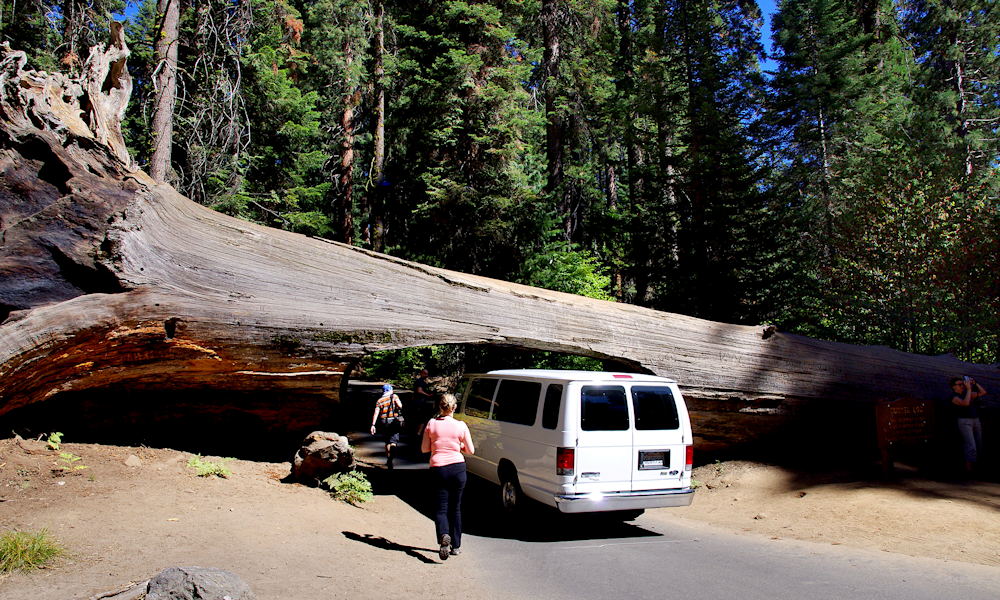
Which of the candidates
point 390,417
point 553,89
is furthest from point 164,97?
point 553,89

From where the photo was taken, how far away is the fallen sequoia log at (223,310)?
712cm

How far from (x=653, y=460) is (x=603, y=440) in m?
0.78

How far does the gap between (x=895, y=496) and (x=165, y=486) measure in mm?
9774

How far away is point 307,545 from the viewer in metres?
6.12

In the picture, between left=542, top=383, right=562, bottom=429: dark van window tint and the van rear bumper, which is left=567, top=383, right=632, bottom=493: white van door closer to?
the van rear bumper

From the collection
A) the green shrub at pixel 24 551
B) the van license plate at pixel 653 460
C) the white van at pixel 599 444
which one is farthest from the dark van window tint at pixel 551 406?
the green shrub at pixel 24 551

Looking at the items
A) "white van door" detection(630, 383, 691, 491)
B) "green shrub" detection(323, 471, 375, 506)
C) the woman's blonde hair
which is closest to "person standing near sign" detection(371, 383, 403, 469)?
"green shrub" detection(323, 471, 375, 506)

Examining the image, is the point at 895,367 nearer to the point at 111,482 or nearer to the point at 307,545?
the point at 307,545

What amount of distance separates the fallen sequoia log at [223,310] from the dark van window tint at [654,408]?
2.29 metres

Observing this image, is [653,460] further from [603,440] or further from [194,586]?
[194,586]

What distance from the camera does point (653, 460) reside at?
7.41 metres

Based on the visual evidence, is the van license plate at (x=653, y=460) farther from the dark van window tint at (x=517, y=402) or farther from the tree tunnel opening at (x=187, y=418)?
the tree tunnel opening at (x=187, y=418)

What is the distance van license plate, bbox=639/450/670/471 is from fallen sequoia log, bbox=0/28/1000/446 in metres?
2.71

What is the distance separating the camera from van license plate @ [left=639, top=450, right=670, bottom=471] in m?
7.33
